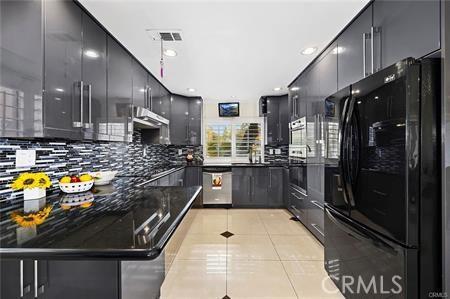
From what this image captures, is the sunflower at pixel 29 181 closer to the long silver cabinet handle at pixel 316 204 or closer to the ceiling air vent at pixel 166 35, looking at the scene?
the ceiling air vent at pixel 166 35

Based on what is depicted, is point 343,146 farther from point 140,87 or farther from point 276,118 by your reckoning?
point 276,118

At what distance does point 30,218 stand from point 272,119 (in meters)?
3.98

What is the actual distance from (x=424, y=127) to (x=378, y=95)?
11.7 inches

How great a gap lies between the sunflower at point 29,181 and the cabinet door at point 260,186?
3.32 m

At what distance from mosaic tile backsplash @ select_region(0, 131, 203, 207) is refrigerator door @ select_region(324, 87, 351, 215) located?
223 cm

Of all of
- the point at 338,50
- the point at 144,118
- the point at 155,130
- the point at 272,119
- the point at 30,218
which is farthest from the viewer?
the point at 272,119

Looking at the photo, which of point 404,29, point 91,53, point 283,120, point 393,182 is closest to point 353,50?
point 404,29

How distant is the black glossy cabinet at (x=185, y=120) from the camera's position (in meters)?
4.18

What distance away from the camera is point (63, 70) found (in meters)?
1.42

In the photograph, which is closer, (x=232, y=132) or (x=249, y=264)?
(x=249, y=264)

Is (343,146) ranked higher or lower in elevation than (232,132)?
lower

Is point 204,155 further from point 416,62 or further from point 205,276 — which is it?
point 416,62

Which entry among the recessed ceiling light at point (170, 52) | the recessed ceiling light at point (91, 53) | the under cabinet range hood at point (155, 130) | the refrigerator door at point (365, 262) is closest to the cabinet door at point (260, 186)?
the under cabinet range hood at point (155, 130)

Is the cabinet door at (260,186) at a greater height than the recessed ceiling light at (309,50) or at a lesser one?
lesser
